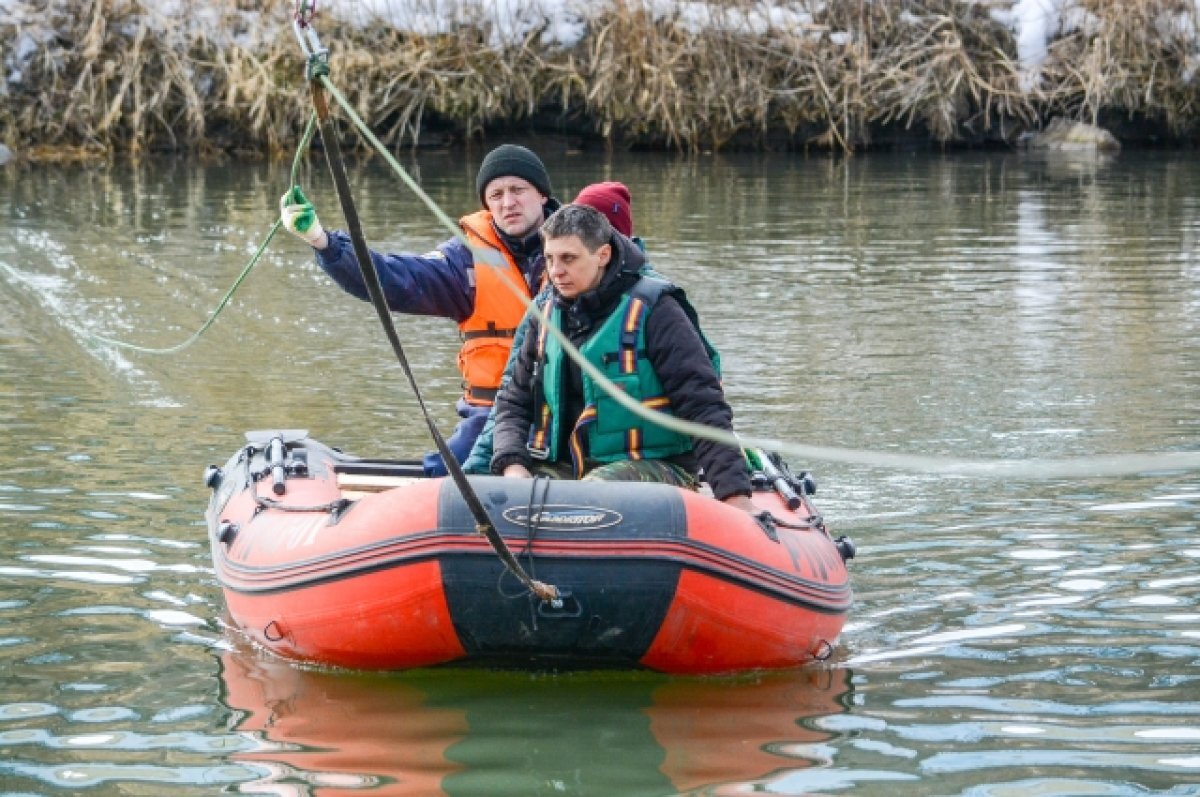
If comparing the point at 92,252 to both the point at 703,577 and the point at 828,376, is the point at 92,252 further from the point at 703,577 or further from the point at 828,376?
the point at 703,577

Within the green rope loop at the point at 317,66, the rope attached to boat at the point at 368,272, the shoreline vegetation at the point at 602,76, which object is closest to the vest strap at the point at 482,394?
the rope attached to boat at the point at 368,272

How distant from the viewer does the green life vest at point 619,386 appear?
219 inches

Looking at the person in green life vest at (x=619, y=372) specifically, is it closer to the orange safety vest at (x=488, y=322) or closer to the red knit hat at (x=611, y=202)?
the red knit hat at (x=611, y=202)

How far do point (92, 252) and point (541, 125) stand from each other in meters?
9.74

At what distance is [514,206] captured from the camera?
6.55 meters

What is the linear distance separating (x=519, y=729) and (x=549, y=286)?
1.53 meters

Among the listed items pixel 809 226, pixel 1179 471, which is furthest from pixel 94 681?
pixel 809 226

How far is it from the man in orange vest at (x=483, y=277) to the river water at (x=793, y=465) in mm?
1108

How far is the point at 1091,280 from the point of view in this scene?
12914 millimetres

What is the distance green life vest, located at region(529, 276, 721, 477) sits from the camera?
5574 millimetres

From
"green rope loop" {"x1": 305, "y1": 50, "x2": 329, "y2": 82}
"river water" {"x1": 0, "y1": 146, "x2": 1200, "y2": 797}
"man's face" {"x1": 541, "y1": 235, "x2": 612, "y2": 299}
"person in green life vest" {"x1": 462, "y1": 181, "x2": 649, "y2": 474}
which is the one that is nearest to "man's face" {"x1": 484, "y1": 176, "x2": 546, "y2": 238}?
"person in green life vest" {"x1": 462, "y1": 181, "x2": 649, "y2": 474}

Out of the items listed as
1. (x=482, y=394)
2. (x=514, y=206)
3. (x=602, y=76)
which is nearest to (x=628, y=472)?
(x=482, y=394)

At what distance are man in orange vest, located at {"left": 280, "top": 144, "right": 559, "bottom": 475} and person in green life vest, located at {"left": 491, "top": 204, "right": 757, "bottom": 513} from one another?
86 centimetres

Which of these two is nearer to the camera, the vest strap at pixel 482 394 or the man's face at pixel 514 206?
the man's face at pixel 514 206
